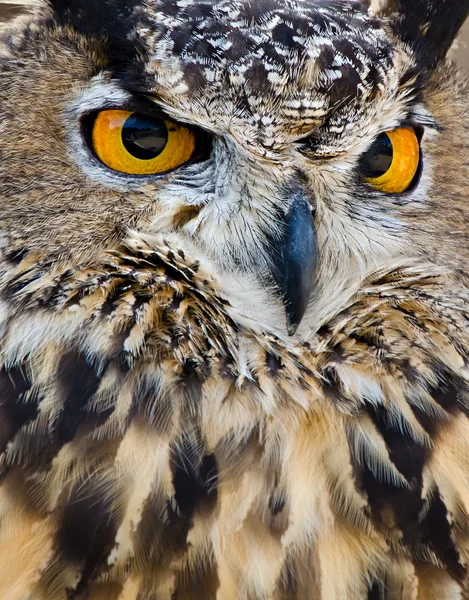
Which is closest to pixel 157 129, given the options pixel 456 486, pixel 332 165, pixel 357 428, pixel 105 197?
pixel 105 197

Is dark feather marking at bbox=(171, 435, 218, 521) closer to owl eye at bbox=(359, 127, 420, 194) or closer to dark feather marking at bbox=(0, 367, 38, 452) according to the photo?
dark feather marking at bbox=(0, 367, 38, 452)

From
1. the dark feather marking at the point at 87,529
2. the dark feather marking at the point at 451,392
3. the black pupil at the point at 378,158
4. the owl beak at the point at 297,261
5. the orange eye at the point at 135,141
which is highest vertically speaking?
A: the black pupil at the point at 378,158

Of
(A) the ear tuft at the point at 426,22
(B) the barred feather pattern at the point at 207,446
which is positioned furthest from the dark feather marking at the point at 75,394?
(A) the ear tuft at the point at 426,22

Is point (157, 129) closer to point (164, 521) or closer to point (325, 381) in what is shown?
point (325, 381)

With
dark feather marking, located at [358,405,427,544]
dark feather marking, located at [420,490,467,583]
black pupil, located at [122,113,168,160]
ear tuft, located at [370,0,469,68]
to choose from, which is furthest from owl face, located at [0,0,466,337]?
dark feather marking, located at [420,490,467,583]

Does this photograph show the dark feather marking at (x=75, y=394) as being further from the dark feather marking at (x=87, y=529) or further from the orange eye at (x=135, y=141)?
the orange eye at (x=135, y=141)

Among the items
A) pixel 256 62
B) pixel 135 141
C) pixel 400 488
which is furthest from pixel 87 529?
pixel 256 62

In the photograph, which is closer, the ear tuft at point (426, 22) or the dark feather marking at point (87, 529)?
the dark feather marking at point (87, 529)
